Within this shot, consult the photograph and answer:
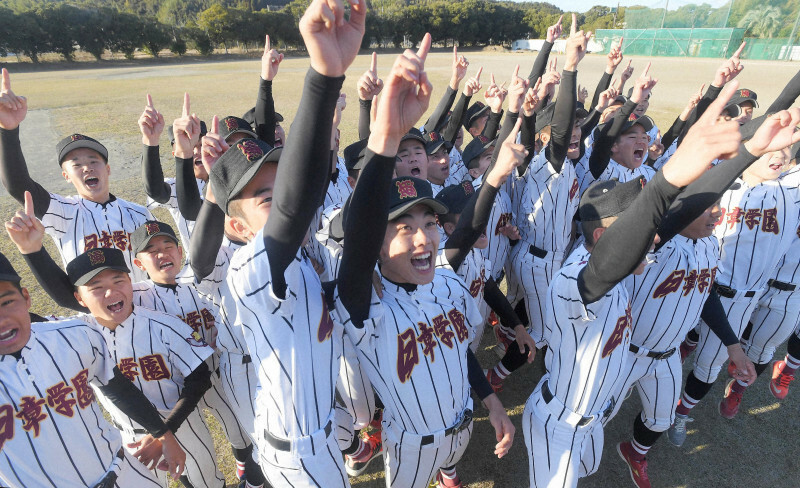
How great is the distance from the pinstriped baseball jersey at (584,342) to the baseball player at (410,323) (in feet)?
1.34

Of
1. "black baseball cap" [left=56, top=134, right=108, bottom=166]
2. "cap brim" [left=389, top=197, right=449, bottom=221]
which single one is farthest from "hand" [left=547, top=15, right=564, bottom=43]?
"black baseball cap" [left=56, top=134, right=108, bottom=166]

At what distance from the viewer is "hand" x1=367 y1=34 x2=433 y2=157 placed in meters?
1.41

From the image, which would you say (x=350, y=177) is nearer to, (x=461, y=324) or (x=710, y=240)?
(x=461, y=324)

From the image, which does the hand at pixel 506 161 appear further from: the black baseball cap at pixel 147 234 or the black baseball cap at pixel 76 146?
the black baseball cap at pixel 76 146

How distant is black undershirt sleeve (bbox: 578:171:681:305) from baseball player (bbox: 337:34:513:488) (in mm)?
739

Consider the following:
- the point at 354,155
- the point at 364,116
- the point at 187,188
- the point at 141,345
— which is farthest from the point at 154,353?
the point at 364,116

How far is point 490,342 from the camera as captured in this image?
15.6ft

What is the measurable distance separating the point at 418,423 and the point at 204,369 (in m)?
1.38

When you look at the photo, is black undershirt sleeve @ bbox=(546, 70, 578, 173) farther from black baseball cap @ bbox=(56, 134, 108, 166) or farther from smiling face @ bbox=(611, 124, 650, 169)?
black baseball cap @ bbox=(56, 134, 108, 166)

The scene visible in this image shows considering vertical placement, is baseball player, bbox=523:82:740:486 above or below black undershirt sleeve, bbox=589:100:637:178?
below

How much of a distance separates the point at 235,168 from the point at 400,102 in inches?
30.5

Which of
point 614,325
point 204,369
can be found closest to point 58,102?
point 204,369

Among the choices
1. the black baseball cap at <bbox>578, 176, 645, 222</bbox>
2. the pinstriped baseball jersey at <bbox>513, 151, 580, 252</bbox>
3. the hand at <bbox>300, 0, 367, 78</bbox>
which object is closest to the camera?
the hand at <bbox>300, 0, 367, 78</bbox>

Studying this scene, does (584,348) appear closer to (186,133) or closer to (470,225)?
(470,225)
